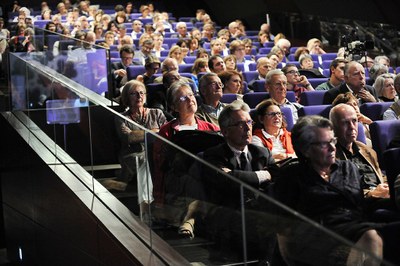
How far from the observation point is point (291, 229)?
2719 mm

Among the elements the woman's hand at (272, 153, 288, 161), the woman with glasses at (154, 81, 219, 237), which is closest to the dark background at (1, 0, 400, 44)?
the woman's hand at (272, 153, 288, 161)

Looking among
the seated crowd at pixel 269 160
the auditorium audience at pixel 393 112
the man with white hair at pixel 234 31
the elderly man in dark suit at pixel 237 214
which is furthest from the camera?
the man with white hair at pixel 234 31

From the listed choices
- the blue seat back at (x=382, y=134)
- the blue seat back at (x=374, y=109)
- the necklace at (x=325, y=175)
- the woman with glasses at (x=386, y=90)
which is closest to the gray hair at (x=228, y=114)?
the necklace at (x=325, y=175)

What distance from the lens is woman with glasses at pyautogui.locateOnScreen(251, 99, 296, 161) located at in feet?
17.2

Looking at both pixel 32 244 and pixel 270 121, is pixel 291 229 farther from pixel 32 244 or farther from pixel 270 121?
pixel 32 244

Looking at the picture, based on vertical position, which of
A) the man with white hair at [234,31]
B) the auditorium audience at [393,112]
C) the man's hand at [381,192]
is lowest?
the man with white hair at [234,31]

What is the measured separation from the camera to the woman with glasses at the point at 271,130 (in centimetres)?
524

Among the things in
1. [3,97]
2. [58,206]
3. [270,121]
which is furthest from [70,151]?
[3,97]

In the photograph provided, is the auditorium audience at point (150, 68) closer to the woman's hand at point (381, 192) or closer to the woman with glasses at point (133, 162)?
the woman with glasses at point (133, 162)

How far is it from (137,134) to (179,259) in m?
0.76

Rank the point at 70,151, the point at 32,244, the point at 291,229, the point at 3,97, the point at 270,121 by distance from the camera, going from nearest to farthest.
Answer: the point at 291,229 < the point at 270,121 < the point at 70,151 < the point at 32,244 < the point at 3,97

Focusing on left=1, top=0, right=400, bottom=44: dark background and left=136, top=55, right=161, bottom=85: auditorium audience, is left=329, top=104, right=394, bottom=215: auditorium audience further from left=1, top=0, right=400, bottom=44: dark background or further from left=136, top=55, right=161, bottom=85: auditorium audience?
left=1, top=0, right=400, bottom=44: dark background

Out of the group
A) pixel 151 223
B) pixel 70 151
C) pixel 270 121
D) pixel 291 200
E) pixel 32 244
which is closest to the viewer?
pixel 291 200

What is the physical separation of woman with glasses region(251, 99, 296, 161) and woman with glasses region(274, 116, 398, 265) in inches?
51.8
